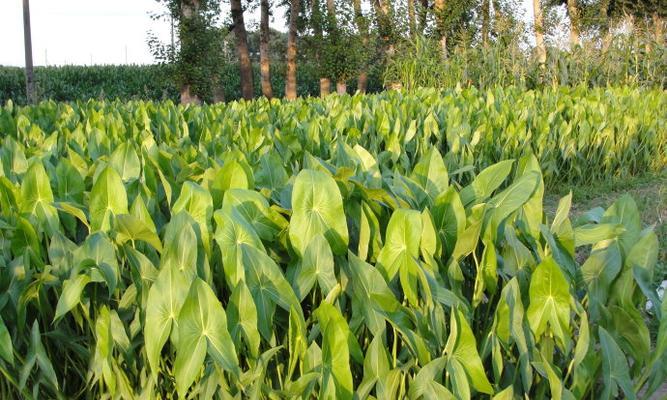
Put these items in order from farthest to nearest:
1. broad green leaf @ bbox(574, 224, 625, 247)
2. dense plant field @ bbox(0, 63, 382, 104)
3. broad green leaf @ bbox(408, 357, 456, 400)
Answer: dense plant field @ bbox(0, 63, 382, 104)
broad green leaf @ bbox(574, 224, 625, 247)
broad green leaf @ bbox(408, 357, 456, 400)

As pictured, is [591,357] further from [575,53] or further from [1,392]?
[575,53]

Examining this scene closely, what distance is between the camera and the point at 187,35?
14570 millimetres

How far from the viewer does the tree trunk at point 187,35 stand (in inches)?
574

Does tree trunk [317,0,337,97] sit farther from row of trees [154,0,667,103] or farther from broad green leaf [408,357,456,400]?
broad green leaf [408,357,456,400]

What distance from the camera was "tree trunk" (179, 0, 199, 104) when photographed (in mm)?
14570

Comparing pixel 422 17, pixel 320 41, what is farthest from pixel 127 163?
pixel 422 17

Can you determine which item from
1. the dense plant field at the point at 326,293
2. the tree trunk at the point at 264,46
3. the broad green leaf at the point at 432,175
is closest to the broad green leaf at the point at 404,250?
the dense plant field at the point at 326,293

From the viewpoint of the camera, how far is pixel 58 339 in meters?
1.97

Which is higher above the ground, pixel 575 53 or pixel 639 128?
pixel 575 53

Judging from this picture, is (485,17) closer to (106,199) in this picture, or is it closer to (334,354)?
(106,199)

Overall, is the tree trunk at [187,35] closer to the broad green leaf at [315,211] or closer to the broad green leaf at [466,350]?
the broad green leaf at [315,211]

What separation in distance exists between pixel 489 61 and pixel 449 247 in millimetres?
12173

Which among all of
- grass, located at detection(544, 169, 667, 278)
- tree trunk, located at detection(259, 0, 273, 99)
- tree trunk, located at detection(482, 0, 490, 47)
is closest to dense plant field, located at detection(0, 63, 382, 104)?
tree trunk, located at detection(259, 0, 273, 99)

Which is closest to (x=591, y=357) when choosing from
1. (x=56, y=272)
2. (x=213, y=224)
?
(x=213, y=224)
